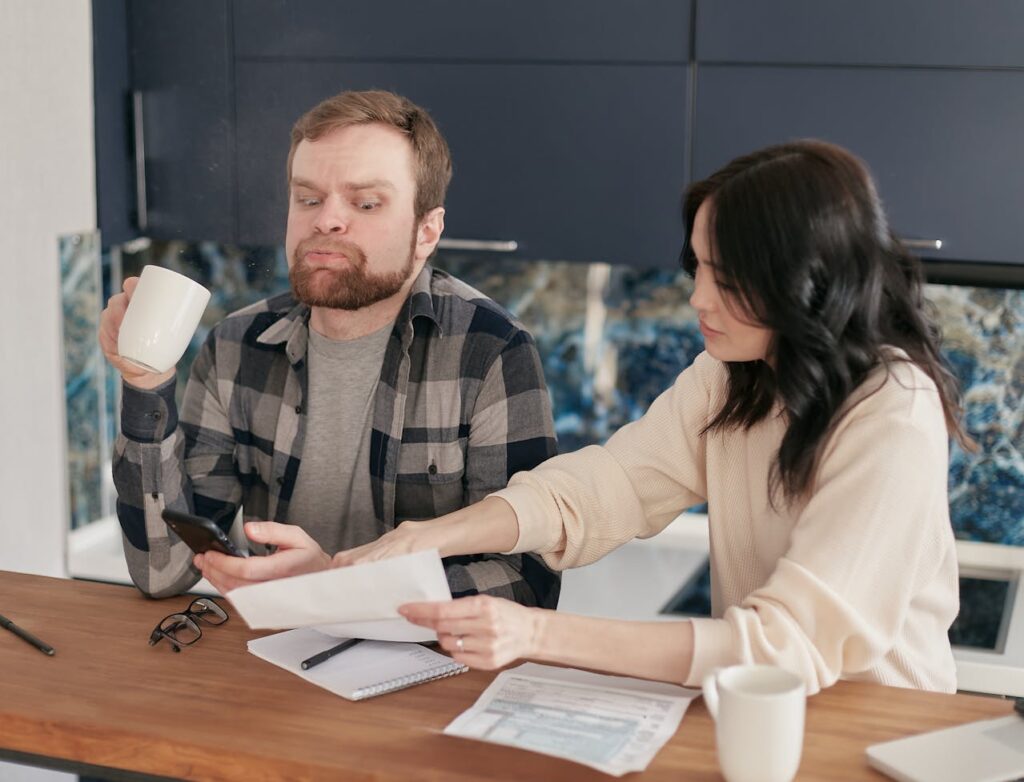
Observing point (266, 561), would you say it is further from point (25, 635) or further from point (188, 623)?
point (25, 635)

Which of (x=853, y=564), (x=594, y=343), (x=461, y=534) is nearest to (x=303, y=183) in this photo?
(x=461, y=534)

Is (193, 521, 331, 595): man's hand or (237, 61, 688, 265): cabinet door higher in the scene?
(237, 61, 688, 265): cabinet door

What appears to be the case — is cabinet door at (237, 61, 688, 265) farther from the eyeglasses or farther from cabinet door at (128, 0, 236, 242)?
the eyeglasses

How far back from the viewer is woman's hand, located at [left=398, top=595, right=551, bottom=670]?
4.22 feet

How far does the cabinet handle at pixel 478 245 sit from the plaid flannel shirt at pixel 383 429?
1.72ft

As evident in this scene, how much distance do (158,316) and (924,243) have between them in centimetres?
144

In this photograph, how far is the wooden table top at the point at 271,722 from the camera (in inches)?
47.3

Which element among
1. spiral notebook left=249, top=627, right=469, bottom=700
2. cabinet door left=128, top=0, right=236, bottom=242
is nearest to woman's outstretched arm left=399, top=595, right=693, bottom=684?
spiral notebook left=249, top=627, right=469, bottom=700

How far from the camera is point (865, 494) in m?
Result: 1.34

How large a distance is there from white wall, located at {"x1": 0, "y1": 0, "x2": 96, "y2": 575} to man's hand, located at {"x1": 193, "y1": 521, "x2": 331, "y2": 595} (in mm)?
1376

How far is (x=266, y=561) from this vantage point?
1499 mm

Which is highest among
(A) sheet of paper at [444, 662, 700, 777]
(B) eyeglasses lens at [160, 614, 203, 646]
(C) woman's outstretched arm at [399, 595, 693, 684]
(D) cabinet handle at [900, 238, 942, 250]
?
(D) cabinet handle at [900, 238, 942, 250]

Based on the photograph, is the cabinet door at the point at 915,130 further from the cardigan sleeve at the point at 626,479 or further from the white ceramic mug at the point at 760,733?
the white ceramic mug at the point at 760,733

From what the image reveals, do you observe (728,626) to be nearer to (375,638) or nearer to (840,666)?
(840,666)
